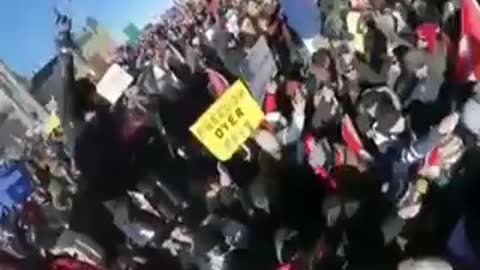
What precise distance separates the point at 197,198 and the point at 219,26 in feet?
1.59

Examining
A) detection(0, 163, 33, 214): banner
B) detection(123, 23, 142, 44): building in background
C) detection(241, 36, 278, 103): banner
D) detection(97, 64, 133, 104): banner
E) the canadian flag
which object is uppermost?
detection(123, 23, 142, 44): building in background

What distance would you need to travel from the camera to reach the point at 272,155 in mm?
3225

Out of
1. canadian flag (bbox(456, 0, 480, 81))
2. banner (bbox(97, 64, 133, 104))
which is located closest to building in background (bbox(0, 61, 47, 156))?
banner (bbox(97, 64, 133, 104))

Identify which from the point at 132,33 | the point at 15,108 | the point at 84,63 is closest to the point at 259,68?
the point at 132,33

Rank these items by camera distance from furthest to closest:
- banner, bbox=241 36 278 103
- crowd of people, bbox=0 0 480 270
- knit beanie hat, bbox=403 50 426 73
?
banner, bbox=241 36 278 103
knit beanie hat, bbox=403 50 426 73
crowd of people, bbox=0 0 480 270

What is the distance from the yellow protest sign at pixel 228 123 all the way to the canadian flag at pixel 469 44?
0.52 metres

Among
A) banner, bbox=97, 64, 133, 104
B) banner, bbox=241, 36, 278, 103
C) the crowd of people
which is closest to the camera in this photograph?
the crowd of people

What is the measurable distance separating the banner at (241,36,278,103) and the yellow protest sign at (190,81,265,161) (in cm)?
8

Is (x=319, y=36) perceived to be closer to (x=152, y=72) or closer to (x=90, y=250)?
(x=152, y=72)

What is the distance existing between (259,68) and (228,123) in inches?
9.5

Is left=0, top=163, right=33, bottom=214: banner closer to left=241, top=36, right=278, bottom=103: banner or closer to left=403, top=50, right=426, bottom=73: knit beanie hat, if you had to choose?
left=241, top=36, right=278, bottom=103: banner

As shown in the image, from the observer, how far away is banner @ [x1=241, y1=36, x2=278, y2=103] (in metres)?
3.34

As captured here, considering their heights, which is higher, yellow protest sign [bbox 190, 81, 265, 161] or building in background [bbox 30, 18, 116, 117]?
building in background [bbox 30, 18, 116, 117]

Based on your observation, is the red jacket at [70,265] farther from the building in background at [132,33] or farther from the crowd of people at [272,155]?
the building in background at [132,33]
